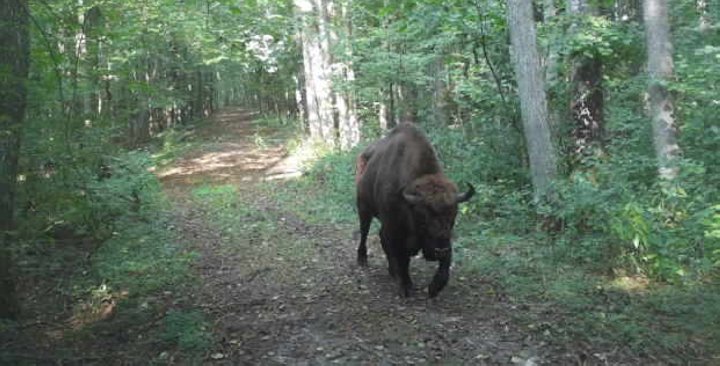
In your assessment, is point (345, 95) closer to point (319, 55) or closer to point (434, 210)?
point (319, 55)

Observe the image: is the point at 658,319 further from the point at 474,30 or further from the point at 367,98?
the point at 367,98

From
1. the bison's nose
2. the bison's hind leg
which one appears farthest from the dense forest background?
the bison's hind leg

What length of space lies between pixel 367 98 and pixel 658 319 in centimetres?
1402

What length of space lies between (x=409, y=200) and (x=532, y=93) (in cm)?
415

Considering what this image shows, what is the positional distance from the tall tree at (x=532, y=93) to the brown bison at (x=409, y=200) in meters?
2.62

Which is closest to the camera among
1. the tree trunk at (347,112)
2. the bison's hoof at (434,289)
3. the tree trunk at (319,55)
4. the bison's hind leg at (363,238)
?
the bison's hoof at (434,289)

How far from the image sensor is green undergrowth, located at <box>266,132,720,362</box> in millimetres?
5633

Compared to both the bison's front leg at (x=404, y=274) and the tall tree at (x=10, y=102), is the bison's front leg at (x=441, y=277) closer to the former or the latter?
the bison's front leg at (x=404, y=274)

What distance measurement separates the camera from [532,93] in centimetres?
958

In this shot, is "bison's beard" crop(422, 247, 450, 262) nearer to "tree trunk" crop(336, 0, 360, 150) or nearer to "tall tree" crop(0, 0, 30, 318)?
"tall tree" crop(0, 0, 30, 318)

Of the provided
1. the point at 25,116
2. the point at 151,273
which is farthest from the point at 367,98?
the point at 25,116

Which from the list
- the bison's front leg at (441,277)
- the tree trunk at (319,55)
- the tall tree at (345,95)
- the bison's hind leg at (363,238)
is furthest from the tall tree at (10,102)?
the tree trunk at (319,55)

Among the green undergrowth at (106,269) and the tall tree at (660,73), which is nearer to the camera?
the green undergrowth at (106,269)

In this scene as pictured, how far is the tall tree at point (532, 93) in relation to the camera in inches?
370
